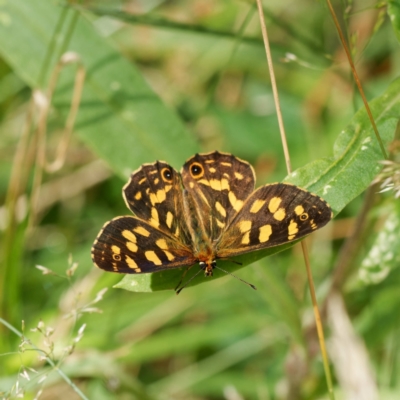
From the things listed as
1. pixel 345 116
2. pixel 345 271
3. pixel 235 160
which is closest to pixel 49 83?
pixel 235 160

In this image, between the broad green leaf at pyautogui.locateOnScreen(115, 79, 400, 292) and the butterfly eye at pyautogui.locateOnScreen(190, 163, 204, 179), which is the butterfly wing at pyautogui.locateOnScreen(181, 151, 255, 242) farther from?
the broad green leaf at pyautogui.locateOnScreen(115, 79, 400, 292)

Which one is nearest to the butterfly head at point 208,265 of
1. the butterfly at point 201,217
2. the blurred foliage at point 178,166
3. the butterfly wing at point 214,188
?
the butterfly at point 201,217

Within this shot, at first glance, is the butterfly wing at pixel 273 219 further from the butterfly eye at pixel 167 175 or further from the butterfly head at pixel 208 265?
the butterfly eye at pixel 167 175

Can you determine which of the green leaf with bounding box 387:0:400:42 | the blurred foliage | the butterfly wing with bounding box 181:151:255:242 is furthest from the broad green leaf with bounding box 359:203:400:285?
the green leaf with bounding box 387:0:400:42

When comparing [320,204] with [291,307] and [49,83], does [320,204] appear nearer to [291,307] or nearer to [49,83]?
[291,307]

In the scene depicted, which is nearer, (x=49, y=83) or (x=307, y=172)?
(x=307, y=172)

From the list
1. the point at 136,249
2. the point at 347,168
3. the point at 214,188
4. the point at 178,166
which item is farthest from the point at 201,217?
the point at 347,168
